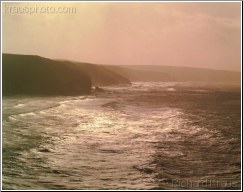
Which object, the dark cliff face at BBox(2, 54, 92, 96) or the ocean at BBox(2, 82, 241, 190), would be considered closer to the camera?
the ocean at BBox(2, 82, 241, 190)

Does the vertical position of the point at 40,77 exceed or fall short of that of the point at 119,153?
it exceeds it

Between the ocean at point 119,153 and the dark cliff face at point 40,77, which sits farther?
the dark cliff face at point 40,77

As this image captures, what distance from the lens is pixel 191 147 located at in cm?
1545

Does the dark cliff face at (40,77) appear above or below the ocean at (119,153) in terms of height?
above

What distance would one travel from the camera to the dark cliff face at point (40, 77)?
4656cm

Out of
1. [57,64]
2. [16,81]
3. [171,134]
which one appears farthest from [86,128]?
[57,64]

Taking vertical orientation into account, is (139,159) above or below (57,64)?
below

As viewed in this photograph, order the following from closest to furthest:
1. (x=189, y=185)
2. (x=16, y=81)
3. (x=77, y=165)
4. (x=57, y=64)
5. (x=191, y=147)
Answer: (x=189, y=185) → (x=77, y=165) → (x=191, y=147) → (x=16, y=81) → (x=57, y=64)

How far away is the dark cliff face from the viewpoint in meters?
46.6

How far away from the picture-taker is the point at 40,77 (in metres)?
52.8

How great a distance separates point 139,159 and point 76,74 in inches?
1794

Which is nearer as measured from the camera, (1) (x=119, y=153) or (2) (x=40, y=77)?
(1) (x=119, y=153)

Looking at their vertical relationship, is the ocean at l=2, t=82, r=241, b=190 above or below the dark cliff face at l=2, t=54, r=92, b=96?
below

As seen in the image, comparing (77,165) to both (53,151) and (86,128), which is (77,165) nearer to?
(53,151)
